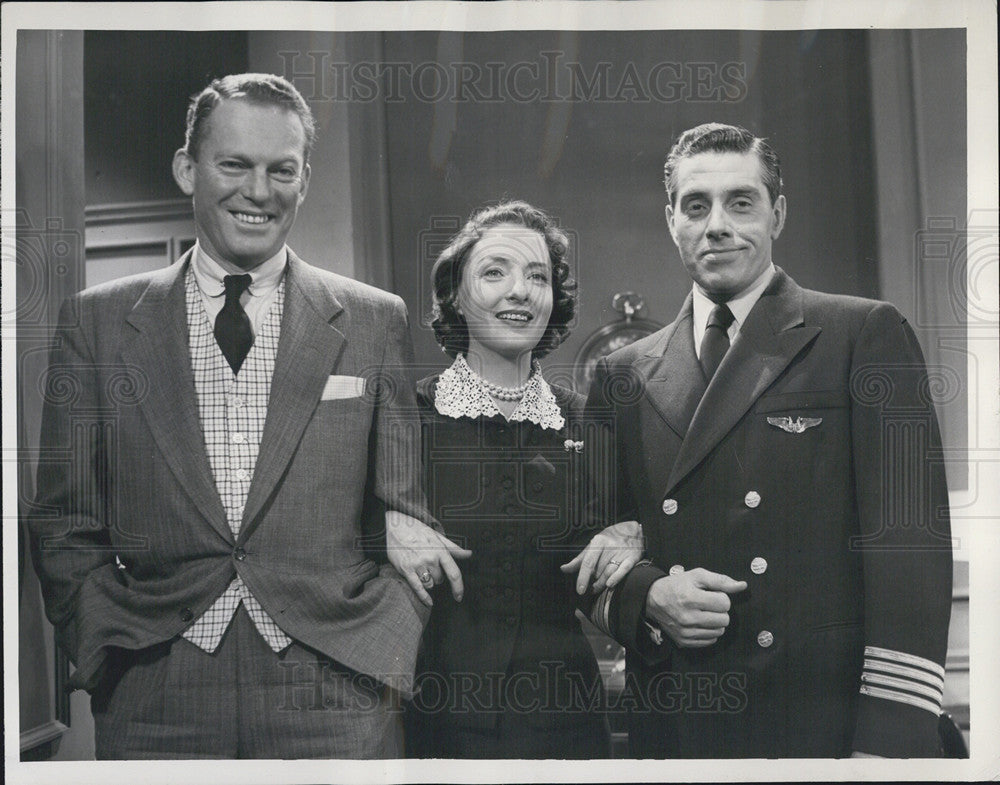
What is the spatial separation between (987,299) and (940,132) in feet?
1.29

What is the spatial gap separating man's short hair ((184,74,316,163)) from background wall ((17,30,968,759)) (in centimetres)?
3

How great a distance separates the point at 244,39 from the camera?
2098 millimetres

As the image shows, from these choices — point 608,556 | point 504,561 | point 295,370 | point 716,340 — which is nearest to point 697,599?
point 608,556

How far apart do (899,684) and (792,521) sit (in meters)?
0.42

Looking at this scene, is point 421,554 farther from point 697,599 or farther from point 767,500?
point 767,500

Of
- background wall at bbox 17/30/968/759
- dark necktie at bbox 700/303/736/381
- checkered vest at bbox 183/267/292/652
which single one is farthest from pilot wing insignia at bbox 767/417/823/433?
checkered vest at bbox 183/267/292/652

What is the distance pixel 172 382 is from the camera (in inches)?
80.4

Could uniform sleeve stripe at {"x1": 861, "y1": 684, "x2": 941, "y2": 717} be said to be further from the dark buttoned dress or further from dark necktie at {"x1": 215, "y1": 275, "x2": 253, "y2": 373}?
dark necktie at {"x1": 215, "y1": 275, "x2": 253, "y2": 373}

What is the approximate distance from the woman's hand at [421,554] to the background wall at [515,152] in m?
0.35

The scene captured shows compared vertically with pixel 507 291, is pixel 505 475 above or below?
below

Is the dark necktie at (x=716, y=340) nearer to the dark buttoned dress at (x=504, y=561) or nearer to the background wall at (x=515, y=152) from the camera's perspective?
the background wall at (x=515, y=152)

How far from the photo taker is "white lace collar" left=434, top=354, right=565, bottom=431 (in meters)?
2.03

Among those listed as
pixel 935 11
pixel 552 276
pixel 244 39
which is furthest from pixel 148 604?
pixel 935 11

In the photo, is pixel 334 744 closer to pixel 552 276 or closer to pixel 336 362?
pixel 336 362
